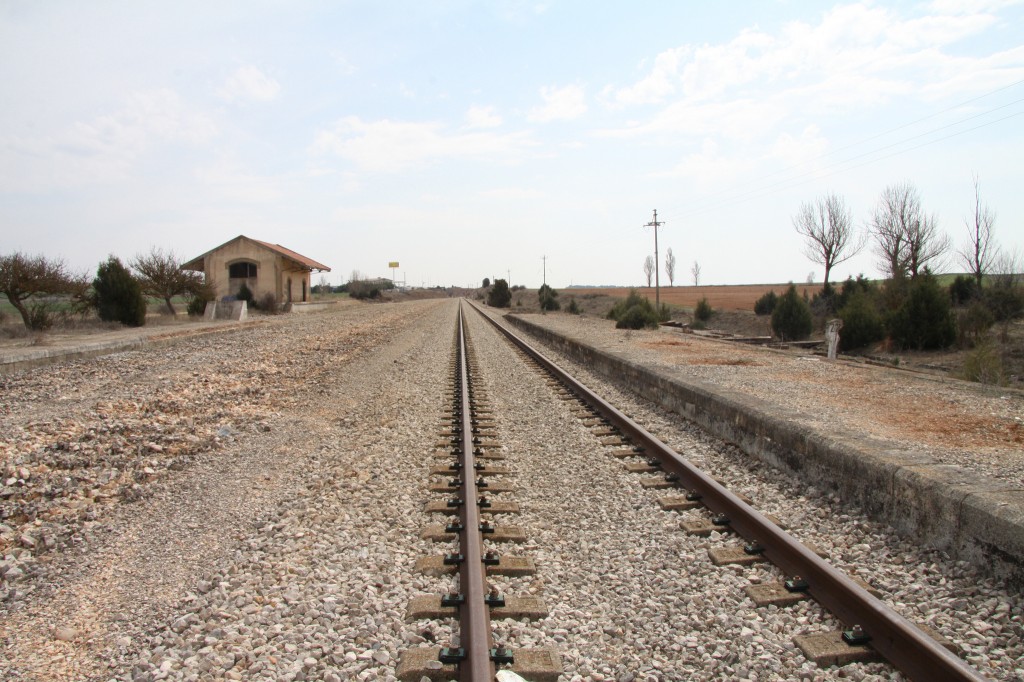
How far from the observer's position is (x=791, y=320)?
3119 cm

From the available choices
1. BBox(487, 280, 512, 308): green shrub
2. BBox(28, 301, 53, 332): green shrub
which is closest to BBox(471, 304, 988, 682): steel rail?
BBox(28, 301, 53, 332): green shrub

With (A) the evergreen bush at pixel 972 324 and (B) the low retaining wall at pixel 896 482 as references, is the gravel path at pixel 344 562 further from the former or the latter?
(A) the evergreen bush at pixel 972 324

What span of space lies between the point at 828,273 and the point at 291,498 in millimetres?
56538

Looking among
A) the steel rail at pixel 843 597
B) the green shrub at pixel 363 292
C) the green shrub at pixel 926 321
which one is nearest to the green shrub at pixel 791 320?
the green shrub at pixel 926 321

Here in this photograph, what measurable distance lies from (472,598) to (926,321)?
86.0ft

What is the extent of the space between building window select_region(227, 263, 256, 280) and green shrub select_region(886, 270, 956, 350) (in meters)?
40.8

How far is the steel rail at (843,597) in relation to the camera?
9.13ft

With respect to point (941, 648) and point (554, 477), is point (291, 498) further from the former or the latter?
point (941, 648)

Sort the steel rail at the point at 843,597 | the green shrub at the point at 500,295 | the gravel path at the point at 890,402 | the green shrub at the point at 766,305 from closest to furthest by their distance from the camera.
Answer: the steel rail at the point at 843,597 → the gravel path at the point at 890,402 → the green shrub at the point at 766,305 → the green shrub at the point at 500,295

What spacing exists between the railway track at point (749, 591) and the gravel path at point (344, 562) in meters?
0.11

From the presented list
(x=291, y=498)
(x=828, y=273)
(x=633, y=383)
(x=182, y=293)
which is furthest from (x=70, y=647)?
(x=828, y=273)

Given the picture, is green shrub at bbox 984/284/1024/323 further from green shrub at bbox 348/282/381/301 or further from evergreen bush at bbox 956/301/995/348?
green shrub at bbox 348/282/381/301

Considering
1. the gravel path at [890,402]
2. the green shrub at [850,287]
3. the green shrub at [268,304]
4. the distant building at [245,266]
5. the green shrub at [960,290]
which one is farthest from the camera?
the distant building at [245,266]

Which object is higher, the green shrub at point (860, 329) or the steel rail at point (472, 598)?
the green shrub at point (860, 329)
